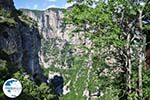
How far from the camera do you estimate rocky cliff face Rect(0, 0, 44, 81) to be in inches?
4818

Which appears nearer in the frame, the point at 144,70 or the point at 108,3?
the point at 108,3

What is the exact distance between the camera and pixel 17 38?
147 metres

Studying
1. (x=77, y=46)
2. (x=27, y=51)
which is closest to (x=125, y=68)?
(x=77, y=46)

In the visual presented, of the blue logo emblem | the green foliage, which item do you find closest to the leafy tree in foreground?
the blue logo emblem

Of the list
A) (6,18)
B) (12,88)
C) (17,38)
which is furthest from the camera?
(17,38)

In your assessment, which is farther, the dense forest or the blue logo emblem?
the dense forest

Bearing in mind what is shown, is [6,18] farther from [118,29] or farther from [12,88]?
[12,88]

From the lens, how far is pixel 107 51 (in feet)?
97.7

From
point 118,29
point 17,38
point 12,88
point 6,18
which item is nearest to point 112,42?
point 118,29

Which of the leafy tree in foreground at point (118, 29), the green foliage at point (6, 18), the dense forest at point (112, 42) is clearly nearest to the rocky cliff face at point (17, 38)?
the green foliage at point (6, 18)

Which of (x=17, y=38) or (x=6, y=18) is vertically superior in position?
(x=6, y=18)

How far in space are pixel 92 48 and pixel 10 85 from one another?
13.0 metres

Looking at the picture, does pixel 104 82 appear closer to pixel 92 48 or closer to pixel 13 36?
pixel 92 48

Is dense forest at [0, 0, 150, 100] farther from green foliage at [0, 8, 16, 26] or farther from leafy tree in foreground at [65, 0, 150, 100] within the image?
green foliage at [0, 8, 16, 26]
